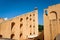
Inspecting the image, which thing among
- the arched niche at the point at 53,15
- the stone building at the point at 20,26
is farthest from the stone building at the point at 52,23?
the stone building at the point at 20,26

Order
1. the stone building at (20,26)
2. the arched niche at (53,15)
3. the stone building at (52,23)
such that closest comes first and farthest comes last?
the stone building at (52,23) → the arched niche at (53,15) → the stone building at (20,26)

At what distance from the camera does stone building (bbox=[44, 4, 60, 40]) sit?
21.7 meters

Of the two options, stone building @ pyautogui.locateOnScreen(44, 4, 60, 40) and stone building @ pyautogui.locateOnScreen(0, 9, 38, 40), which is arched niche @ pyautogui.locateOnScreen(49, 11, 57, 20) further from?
stone building @ pyautogui.locateOnScreen(0, 9, 38, 40)

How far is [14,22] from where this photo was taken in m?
38.3

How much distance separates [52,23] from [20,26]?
767 inches

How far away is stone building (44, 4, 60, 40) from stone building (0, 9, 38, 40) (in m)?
12.3

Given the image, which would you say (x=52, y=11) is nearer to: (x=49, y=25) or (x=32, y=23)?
(x=49, y=25)

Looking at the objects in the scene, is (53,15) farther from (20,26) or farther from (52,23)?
(20,26)

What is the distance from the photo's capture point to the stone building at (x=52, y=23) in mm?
21734

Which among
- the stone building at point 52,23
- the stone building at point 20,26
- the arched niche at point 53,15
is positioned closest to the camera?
the stone building at point 52,23

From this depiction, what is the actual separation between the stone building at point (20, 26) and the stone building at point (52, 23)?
40.4 feet

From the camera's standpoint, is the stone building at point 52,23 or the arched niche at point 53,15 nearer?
the stone building at point 52,23

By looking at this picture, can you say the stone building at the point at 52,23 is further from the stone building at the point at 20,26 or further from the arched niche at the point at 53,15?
the stone building at the point at 20,26

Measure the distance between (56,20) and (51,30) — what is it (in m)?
2.06
